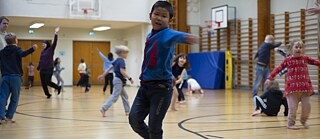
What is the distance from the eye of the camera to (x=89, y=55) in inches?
916

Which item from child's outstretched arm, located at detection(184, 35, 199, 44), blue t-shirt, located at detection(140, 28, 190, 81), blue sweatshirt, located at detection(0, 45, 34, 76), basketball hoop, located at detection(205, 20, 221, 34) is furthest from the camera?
basketball hoop, located at detection(205, 20, 221, 34)

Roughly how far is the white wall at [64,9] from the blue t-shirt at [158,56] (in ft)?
47.3

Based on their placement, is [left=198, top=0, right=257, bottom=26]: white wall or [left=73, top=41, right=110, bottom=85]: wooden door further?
[left=73, top=41, right=110, bottom=85]: wooden door

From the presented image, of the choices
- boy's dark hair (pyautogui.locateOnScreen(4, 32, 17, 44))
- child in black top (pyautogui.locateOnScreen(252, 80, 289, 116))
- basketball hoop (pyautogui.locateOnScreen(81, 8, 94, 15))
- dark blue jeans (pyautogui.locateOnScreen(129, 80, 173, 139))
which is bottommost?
child in black top (pyautogui.locateOnScreen(252, 80, 289, 116))

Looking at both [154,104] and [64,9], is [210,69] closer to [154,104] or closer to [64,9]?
[64,9]

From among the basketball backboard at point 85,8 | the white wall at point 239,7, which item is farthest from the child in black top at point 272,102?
the basketball backboard at point 85,8

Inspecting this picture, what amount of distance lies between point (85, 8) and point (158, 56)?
15.0 m

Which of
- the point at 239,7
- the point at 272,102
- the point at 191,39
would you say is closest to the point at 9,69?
the point at 191,39

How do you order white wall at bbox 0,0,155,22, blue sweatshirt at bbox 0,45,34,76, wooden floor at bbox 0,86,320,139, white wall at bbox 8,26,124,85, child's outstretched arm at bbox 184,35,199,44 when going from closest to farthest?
1. child's outstretched arm at bbox 184,35,199,44
2. wooden floor at bbox 0,86,320,139
3. blue sweatshirt at bbox 0,45,34,76
4. white wall at bbox 0,0,155,22
5. white wall at bbox 8,26,124,85

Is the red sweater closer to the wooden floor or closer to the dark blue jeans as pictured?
the wooden floor

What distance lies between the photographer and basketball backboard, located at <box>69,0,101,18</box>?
1777 cm

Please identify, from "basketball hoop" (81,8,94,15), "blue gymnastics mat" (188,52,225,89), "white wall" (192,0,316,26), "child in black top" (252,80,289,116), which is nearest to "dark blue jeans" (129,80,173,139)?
"child in black top" (252,80,289,116)

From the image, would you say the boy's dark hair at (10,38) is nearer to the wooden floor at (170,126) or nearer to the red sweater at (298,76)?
the wooden floor at (170,126)

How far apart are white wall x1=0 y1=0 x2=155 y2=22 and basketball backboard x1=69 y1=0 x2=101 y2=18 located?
205mm
